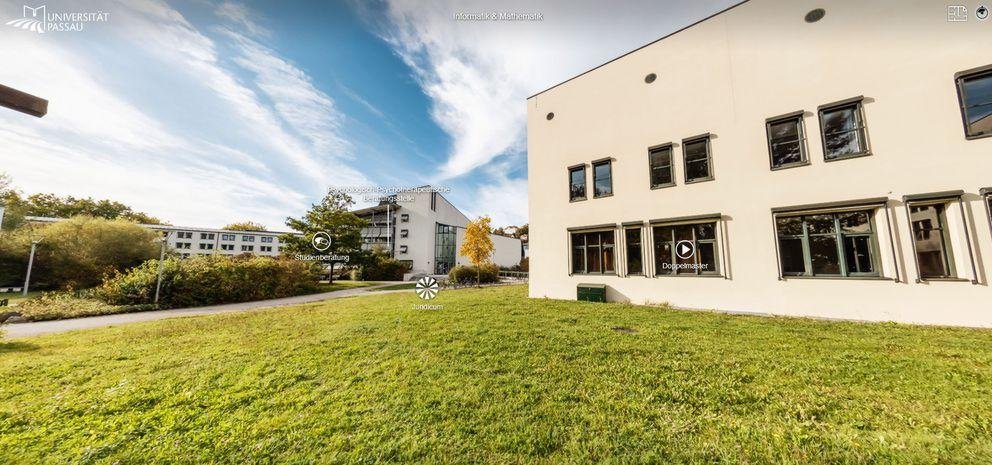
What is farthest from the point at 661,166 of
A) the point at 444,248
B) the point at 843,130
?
the point at 444,248

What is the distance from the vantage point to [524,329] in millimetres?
7848

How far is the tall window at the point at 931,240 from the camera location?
26.3ft

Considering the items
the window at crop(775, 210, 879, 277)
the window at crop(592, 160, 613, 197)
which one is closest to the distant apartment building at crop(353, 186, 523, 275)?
the window at crop(592, 160, 613, 197)

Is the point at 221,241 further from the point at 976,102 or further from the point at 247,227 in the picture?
the point at 976,102

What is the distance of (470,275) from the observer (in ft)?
86.1

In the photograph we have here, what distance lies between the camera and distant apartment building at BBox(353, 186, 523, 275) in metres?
44.0

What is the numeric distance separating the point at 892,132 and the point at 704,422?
11.2 metres

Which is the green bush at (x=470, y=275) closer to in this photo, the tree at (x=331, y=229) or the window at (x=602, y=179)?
the tree at (x=331, y=229)

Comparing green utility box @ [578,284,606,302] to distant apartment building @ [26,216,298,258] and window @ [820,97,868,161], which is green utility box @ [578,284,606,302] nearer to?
window @ [820,97,868,161]

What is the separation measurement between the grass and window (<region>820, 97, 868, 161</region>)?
5123mm

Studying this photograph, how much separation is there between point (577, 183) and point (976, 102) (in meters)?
10.8

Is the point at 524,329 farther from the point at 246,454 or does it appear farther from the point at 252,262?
the point at 252,262

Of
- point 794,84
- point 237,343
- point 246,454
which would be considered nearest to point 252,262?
point 237,343

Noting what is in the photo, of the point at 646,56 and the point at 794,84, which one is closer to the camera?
the point at 794,84
